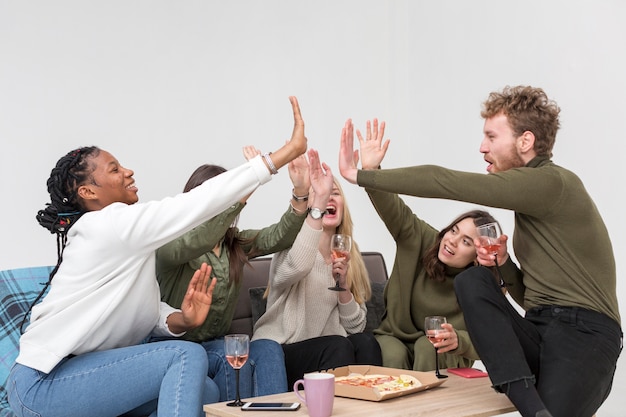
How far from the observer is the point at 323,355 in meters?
2.87

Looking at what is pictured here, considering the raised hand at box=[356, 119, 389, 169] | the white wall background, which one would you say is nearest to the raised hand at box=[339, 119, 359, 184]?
the raised hand at box=[356, 119, 389, 169]

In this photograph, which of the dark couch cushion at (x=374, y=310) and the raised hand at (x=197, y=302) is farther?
the dark couch cushion at (x=374, y=310)

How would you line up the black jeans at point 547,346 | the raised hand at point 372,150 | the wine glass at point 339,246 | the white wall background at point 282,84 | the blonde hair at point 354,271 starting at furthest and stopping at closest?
the white wall background at point 282,84, the blonde hair at point 354,271, the wine glass at point 339,246, the raised hand at point 372,150, the black jeans at point 547,346

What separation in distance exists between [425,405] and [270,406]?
44cm

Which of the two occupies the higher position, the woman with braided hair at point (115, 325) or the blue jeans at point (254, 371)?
the woman with braided hair at point (115, 325)

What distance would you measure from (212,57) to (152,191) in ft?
3.09

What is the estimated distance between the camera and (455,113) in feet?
17.1

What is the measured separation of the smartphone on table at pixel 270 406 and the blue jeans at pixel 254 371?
18.7 inches

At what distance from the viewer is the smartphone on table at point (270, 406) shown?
2021mm

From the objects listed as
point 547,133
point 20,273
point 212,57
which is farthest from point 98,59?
point 547,133

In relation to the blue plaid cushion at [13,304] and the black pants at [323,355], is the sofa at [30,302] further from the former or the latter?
the black pants at [323,355]

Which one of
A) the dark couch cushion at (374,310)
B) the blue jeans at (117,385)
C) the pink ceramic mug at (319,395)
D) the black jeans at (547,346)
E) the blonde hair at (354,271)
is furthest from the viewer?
the dark couch cushion at (374,310)

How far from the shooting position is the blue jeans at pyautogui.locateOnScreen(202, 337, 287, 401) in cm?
257

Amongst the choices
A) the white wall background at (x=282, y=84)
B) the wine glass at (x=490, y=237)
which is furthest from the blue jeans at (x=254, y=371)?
the white wall background at (x=282, y=84)
